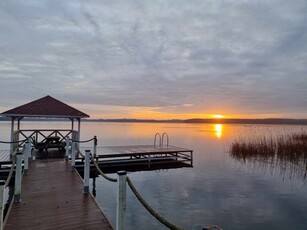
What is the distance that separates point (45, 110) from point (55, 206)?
31.6ft

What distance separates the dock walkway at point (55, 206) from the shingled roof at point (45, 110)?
217 inches

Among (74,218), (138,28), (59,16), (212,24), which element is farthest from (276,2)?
(74,218)

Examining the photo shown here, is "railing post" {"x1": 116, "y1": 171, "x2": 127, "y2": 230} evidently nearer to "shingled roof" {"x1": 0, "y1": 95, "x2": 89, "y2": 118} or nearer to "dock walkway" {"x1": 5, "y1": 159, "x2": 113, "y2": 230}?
"dock walkway" {"x1": 5, "y1": 159, "x2": 113, "y2": 230}

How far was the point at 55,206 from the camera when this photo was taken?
19.3 ft

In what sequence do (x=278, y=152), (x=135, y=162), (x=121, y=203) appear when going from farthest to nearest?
(x=278, y=152)
(x=135, y=162)
(x=121, y=203)

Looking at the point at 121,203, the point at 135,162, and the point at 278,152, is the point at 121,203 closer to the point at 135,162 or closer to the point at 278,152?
the point at 135,162

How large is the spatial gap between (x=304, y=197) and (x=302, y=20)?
25.6ft

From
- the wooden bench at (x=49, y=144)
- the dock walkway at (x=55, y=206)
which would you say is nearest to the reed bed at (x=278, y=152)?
the dock walkway at (x=55, y=206)

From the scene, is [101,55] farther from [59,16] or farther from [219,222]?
[219,222]

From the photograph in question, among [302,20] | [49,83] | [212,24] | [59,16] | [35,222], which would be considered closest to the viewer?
[35,222]

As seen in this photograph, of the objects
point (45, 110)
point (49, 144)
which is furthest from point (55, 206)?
point (45, 110)

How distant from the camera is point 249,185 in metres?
12.3

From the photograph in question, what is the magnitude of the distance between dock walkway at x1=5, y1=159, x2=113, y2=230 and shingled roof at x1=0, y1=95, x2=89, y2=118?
5.51m

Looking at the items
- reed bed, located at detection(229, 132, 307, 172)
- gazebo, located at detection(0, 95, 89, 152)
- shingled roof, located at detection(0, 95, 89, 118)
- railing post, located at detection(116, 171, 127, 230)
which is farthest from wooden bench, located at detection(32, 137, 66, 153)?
reed bed, located at detection(229, 132, 307, 172)
